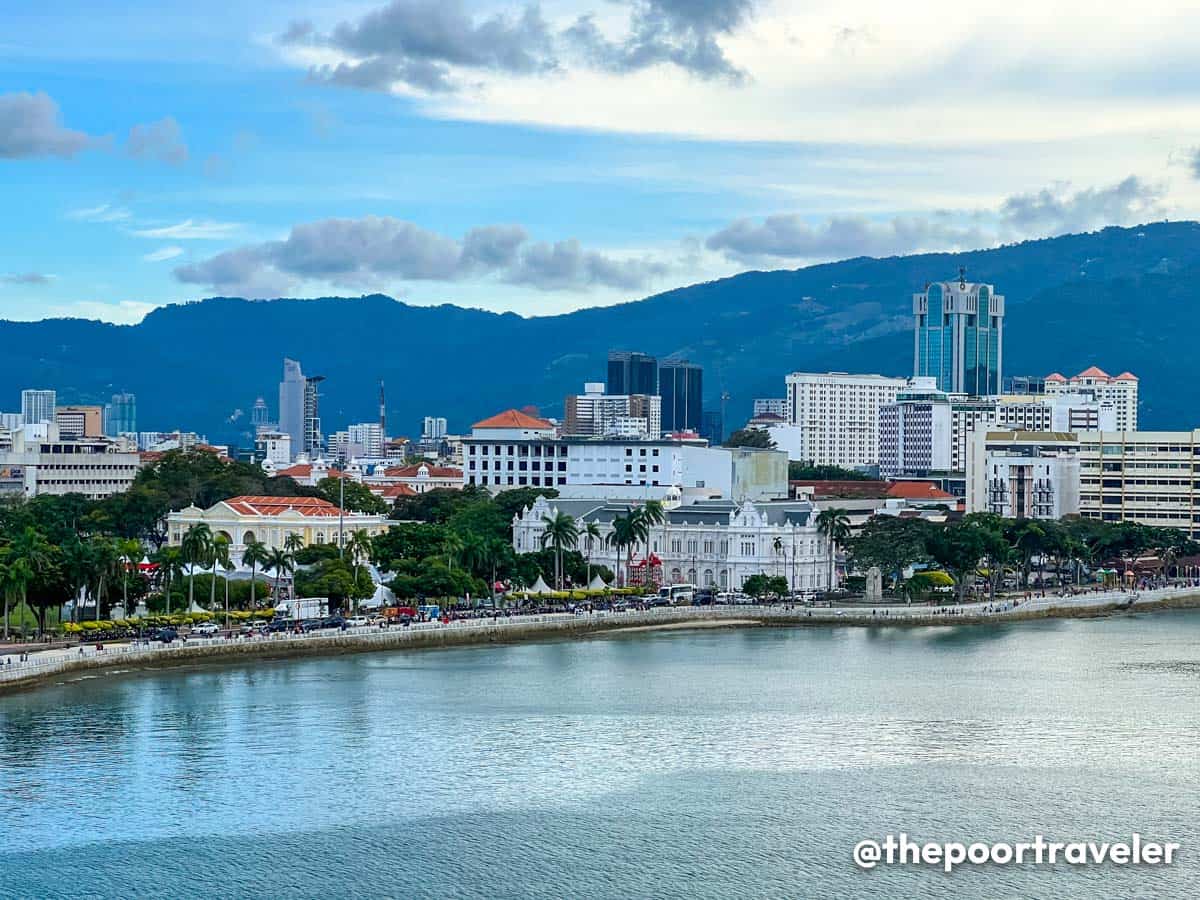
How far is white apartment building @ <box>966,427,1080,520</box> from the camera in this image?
139 meters

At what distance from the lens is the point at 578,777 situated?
48.1 metres

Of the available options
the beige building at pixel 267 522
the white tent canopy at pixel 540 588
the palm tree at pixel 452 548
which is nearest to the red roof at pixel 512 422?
the beige building at pixel 267 522

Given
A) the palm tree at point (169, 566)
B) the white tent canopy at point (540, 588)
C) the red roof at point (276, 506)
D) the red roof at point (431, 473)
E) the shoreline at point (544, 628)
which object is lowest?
the shoreline at point (544, 628)

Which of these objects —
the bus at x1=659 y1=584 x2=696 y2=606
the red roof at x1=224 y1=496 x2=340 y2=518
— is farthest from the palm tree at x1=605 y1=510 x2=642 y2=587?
the red roof at x1=224 y1=496 x2=340 y2=518

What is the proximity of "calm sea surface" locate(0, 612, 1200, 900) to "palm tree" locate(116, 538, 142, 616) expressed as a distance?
10.5m

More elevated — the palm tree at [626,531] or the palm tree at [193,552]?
the palm tree at [626,531]

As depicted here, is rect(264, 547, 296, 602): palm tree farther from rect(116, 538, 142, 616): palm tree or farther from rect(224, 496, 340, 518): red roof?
rect(224, 496, 340, 518): red roof

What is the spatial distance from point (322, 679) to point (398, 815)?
21242mm

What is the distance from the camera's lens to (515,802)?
149 feet

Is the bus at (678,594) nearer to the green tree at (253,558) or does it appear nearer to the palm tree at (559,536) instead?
the palm tree at (559,536)

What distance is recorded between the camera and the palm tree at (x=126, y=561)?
7681 cm

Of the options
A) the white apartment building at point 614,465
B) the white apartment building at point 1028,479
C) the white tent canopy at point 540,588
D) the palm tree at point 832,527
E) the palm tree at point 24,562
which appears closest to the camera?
the palm tree at point 24,562

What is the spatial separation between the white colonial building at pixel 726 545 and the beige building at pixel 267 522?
9986 mm

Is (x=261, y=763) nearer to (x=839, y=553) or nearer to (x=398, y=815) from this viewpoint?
(x=398, y=815)
